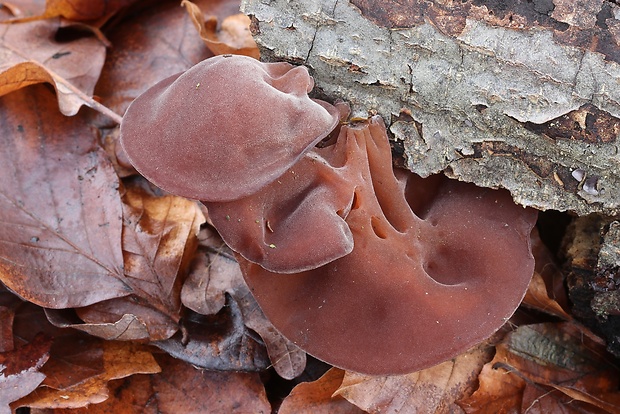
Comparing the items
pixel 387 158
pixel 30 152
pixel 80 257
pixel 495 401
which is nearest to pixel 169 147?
pixel 387 158

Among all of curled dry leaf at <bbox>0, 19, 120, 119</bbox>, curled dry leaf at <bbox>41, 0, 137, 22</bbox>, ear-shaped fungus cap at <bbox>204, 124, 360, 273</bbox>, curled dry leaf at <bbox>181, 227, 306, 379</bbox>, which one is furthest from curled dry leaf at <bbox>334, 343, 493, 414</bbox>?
curled dry leaf at <bbox>41, 0, 137, 22</bbox>

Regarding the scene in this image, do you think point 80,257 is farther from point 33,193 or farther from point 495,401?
point 495,401

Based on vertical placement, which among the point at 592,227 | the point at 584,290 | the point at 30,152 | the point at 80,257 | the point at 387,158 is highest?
the point at 387,158

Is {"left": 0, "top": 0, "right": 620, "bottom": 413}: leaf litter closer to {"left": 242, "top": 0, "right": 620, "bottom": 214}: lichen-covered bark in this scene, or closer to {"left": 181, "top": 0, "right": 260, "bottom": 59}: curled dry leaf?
{"left": 242, "top": 0, "right": 620, "bottom": 214}: lichen-covered bark

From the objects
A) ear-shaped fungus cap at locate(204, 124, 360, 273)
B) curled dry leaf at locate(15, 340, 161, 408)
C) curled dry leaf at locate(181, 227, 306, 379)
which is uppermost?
ear-shaped fungus cap at locate(204, 124, 360, 273)

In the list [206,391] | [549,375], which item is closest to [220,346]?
[206,391]
